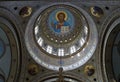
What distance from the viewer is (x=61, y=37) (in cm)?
2134

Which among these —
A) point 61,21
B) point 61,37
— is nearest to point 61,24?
point 61,21

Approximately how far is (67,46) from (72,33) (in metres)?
1.36

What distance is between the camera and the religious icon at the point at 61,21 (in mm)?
19872

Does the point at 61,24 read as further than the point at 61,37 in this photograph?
No

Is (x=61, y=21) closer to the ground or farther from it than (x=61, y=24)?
farther from it

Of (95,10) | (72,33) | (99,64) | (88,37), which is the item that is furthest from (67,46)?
(95,10)

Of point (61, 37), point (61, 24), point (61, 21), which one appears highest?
point (61, 21)

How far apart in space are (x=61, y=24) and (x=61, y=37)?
138cm

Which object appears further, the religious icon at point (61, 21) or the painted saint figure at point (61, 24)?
the painted saint figure at point (61, 24)

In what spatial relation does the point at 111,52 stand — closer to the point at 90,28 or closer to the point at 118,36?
the point at 118,36

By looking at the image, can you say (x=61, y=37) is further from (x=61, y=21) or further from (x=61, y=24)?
(x=61, y=21)

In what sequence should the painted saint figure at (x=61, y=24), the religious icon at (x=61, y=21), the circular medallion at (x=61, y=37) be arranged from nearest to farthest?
the circular medallion at (x=61, y=37), the religious icon at (x=61, y=21), the painted saint figure at (x=61, y=24)

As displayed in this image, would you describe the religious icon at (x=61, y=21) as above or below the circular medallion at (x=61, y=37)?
above

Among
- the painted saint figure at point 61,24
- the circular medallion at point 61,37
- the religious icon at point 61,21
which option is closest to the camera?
the circular medallion at point 61,37
